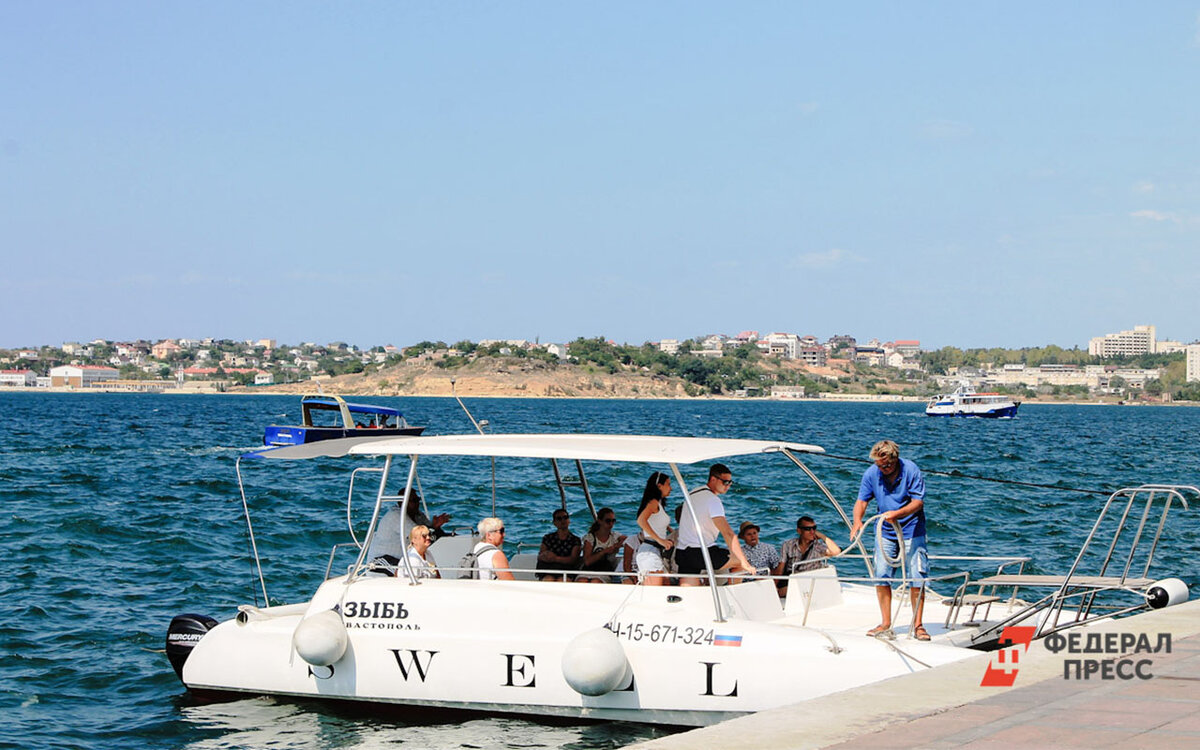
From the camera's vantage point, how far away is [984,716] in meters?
6.39

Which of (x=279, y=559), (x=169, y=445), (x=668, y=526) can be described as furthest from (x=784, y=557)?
(x=169, y=445)

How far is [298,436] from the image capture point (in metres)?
50.8

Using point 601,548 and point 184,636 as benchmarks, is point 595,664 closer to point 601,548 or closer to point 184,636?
point 601,548

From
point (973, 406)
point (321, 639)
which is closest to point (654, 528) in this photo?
point (321, 639)

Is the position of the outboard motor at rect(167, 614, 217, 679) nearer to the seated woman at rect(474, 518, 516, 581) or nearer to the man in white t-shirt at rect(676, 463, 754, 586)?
the seated woman at rect(474, 518, 516, 581)

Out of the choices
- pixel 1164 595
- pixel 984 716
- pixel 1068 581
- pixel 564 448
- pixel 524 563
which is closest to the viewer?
pixel 984 716

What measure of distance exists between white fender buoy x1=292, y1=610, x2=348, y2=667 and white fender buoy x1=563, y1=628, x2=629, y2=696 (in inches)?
78.4

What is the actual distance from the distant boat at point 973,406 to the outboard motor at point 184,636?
122477 millimetres

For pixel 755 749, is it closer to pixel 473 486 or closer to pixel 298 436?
pixel 473 486

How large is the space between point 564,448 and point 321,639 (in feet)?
7.95

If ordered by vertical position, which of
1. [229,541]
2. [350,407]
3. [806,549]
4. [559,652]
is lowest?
[229,541]

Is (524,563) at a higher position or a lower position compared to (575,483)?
lower

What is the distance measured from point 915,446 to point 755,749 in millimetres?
56460

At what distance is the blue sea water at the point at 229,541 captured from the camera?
1046 cm
